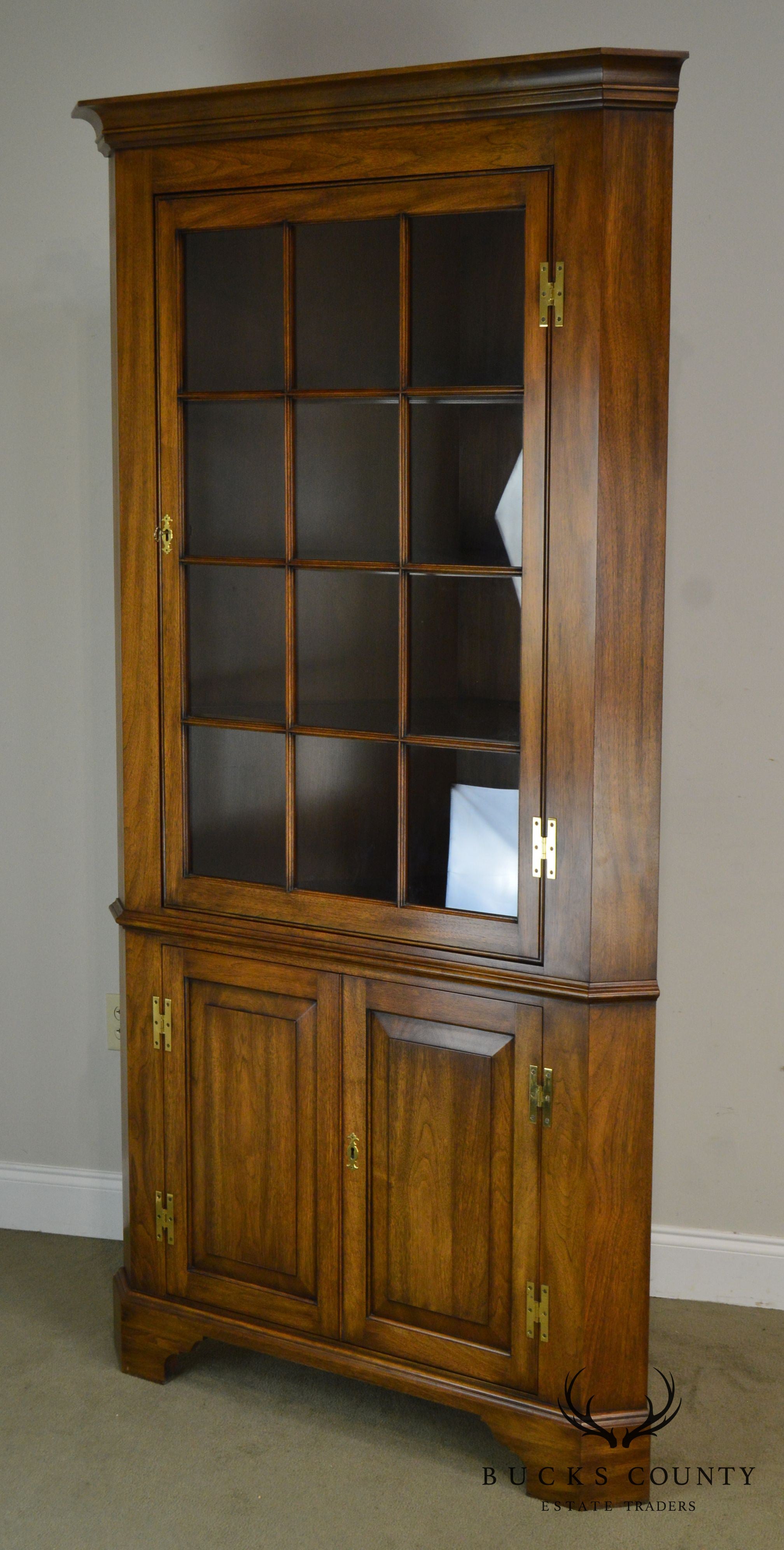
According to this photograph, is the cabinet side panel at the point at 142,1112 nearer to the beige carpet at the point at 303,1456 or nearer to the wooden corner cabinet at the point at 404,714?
the wooden corner cabinet at the point at 404,714

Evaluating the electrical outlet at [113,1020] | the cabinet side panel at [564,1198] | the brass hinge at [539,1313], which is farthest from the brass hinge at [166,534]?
the brass hinge at [539,1313]

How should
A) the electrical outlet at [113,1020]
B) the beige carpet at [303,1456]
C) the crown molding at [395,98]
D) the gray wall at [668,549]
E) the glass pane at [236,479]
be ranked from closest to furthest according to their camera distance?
the crown molding at [395,98]
the beige carpet at [303,1456]
the glass pane at [236,479]
the gray wall at [668,549]
the electrical outlet at [113,1020]

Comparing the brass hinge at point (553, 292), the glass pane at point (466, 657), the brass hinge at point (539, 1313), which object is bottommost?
the brass hinge at point (539, 1313)

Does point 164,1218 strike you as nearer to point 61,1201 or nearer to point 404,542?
point 61,1201

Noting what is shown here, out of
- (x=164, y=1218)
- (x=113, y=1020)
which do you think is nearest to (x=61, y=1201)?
(x=113, y=1020)

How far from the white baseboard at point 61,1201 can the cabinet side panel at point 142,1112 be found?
Result: 1.80 ft

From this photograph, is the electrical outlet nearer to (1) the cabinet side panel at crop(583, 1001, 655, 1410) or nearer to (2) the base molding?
(2) the base molding

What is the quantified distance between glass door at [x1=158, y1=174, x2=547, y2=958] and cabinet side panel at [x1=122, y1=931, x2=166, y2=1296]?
0.50 feet

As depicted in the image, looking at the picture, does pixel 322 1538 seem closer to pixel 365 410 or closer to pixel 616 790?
pixel 616 790

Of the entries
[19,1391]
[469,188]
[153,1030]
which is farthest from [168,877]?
[469,188]

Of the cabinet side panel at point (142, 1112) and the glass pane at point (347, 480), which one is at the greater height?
the glass pane at point (347, 480)

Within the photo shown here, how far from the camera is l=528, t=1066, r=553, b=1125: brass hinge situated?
6.31 feet

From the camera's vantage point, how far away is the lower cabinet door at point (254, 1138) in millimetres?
2117

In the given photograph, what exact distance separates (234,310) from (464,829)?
0.88m
